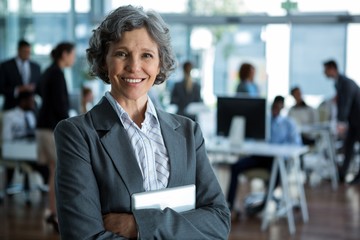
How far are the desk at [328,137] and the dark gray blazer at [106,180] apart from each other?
23.3 ft

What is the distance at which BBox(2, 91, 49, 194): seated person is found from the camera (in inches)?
285

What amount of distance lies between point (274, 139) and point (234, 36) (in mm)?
5630

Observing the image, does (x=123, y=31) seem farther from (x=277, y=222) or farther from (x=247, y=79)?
(x=247, y=79)

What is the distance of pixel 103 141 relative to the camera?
5.91 feet

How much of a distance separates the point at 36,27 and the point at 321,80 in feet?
16.6

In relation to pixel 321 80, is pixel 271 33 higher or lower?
higher

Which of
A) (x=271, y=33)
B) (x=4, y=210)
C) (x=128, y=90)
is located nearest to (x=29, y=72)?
(x=4, y=210)

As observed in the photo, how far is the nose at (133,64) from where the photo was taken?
1.81 m

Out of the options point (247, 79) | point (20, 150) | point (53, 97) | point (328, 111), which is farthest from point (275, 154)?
point (328, 111)

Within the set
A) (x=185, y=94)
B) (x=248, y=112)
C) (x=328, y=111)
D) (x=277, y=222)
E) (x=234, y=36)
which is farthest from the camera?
(x=234, y=36)

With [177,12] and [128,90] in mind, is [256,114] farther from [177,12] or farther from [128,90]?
[177,12]

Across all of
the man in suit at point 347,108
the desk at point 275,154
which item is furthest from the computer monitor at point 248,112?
the man in suit at point 347,108

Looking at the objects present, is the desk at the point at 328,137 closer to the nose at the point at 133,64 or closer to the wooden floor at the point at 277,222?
the wooden floor at the point at 277,222

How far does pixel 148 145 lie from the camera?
1867mm
